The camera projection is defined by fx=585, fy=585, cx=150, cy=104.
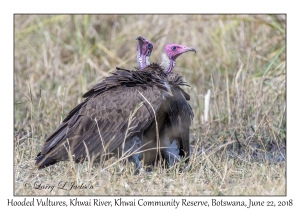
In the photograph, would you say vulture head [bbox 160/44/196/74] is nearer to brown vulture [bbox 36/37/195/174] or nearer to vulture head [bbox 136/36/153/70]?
vulture head [bbox 136/36/153/70]

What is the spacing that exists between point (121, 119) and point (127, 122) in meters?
0.06

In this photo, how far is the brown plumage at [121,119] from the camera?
4.91 metres

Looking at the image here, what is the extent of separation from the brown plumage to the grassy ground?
0.18 m

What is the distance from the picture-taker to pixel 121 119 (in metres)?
4.99

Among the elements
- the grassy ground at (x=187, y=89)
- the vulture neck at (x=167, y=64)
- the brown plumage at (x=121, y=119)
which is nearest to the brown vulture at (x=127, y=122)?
the brown plumage at (x=121, y=119)

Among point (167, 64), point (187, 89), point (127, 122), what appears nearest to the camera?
point (127, 122)

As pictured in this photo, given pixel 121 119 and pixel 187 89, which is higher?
pixel 187 89

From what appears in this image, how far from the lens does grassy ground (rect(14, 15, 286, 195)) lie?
4551 mm

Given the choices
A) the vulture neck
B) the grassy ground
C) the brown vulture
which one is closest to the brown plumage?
the brown vulture

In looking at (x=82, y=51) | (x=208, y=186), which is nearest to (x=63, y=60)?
(x=82, y=51)

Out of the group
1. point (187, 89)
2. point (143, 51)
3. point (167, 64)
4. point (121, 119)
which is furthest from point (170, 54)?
point (187, 89)

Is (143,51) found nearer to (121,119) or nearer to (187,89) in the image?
(121,119)

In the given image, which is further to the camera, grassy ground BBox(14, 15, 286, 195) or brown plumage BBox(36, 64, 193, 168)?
brown plumage BBox(36, 64, 193, 168)
